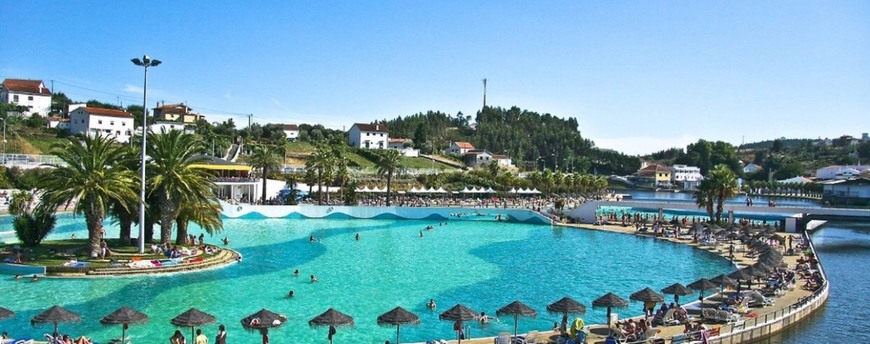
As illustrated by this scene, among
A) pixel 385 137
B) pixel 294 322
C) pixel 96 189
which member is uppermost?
pixel 385 137

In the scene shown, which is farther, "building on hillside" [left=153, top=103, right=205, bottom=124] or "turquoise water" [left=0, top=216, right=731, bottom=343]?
"building on hillside" [left=153, top=103, right=205, bottom=124]

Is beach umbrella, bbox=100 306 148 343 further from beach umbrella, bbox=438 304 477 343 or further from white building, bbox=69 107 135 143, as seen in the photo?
white building, bbox=69 107 135 143

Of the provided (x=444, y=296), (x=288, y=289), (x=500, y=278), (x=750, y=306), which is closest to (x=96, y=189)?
(x=288, y=289)

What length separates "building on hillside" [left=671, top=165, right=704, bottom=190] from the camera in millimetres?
186750

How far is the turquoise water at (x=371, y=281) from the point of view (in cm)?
2495

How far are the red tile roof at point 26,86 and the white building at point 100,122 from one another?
14.6 metres

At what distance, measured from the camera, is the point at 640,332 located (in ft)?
70.2

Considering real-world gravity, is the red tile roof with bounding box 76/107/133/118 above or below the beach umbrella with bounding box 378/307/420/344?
above

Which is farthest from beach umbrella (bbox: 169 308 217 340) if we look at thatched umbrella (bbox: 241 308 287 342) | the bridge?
the bridge

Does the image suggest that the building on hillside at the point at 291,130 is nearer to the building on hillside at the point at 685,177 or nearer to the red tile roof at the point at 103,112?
the red tile roof at the point at 103,112

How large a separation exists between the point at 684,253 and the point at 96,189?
130ft

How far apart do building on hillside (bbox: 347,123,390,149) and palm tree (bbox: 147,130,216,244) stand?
9730 cm

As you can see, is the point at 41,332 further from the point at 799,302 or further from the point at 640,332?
the point at 799,302

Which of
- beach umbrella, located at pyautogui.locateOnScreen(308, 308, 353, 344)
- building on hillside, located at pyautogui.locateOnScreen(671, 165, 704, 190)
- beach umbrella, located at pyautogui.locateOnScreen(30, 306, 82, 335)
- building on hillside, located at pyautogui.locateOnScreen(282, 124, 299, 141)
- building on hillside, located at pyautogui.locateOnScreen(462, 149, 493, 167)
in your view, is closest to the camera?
beach umbrella, located at pyautogui.locateOnScreen(30, 306, 82, 335)
